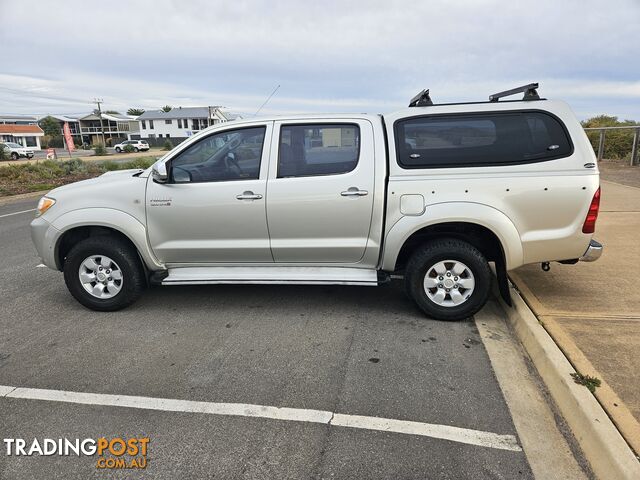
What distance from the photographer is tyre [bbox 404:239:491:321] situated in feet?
13.8

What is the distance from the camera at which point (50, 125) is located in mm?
97500

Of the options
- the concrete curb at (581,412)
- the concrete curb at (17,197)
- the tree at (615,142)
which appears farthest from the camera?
the tree at (615,142)

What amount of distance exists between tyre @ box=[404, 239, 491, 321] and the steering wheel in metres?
1.83

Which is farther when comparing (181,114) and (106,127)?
(106,127)

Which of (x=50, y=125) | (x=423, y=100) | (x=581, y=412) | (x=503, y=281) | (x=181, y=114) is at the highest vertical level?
(x=181, y=114)

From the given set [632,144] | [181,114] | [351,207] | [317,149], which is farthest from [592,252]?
[181,114]

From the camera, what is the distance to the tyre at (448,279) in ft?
13.8

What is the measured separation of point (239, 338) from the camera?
4121 millimetres

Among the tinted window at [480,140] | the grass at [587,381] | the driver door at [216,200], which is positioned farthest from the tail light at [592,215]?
the driver door at [216,200]

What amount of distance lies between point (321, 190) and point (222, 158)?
1.03 meters

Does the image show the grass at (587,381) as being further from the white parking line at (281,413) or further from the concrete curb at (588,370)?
the white parking line at (281,413)

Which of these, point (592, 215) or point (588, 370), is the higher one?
point (592, 215)

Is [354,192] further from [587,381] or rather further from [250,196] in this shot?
[587,381]

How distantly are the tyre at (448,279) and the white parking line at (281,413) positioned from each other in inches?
63.6
